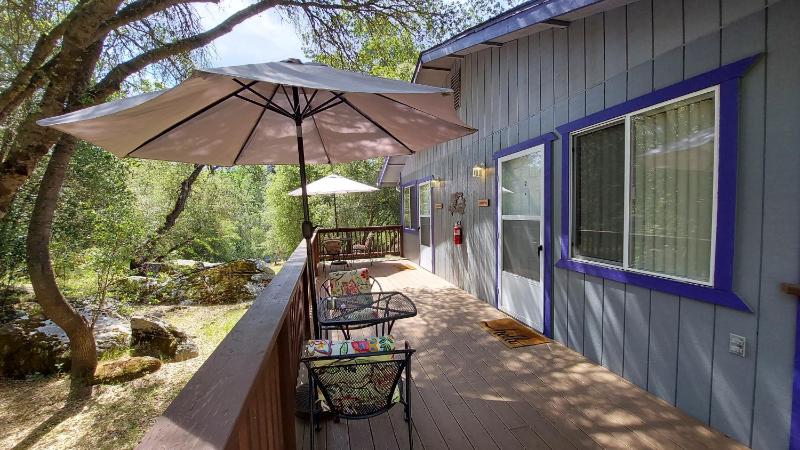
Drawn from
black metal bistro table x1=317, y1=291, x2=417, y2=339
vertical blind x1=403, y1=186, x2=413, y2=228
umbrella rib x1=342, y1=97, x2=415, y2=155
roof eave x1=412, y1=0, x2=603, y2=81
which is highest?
roof eave x1=412, y1=0, x2=603, y2=81

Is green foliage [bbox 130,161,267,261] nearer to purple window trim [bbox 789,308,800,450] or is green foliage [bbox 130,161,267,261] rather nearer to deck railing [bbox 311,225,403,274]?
deck railing [bbox 311,225,403,274]

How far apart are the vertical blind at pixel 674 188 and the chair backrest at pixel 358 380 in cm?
198

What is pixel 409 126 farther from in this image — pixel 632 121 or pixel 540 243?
pixel 540 243

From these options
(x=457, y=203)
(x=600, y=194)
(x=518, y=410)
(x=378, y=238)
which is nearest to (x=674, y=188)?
(x=600, y=194)

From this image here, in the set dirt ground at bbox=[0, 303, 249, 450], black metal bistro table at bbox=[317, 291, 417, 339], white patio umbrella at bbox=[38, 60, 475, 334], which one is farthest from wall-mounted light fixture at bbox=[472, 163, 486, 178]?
dirt ground at bbox=[0, 303, 249, 450]

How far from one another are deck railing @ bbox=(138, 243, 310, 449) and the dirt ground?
3.27 m

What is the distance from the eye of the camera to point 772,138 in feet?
6.47

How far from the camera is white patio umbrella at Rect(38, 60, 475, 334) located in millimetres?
1683

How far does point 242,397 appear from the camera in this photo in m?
0.96

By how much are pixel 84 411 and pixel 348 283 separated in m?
3.62

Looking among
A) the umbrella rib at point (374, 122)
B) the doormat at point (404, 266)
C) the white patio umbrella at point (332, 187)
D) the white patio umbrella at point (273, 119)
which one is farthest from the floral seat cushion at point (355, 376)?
the doormat at point (404, 266)

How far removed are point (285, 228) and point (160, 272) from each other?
7.35 m

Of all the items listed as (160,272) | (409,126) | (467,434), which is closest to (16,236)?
(160,272)

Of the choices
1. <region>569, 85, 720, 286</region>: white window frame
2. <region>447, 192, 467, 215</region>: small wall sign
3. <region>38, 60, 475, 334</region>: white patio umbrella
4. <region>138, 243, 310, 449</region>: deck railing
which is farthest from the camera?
<region>447, 192, 467, 215</region>: small wall sign
